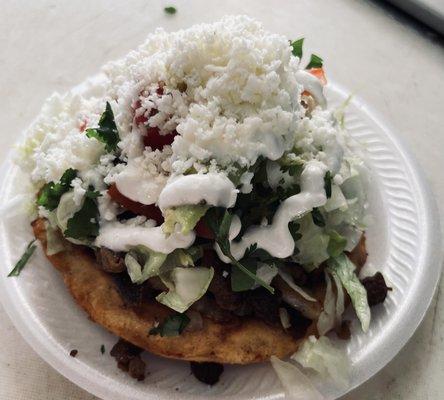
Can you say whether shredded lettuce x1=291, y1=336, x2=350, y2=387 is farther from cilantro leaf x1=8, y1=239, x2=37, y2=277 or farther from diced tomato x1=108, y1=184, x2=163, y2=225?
cilantro leaf x1=8, y1=239, x2=37, y2=277

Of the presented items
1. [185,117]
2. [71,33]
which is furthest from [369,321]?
[71,33]

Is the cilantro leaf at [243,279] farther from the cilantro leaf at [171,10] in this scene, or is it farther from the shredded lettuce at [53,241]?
the cilantro leaf at [171,10]

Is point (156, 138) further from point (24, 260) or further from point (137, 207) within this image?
point (24, 260)

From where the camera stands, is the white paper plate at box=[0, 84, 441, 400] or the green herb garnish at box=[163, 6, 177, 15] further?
the green herb garnish at box=[163, 6, 177, 15]

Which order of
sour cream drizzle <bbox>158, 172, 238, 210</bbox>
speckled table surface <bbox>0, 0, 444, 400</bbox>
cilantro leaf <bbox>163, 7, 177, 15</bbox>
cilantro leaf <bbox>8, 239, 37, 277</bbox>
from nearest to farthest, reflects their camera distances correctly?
sour cream drizzle <bbox>158, 172, 238, 210</bbox> → cilantro leaf <bbox>8, 239, 37, 277</bbox> → speckled table surface <bbox>0, 0, 444, 400</bbox> → cilantro leaf <bbox>163, 7, 177, 15</bbox>

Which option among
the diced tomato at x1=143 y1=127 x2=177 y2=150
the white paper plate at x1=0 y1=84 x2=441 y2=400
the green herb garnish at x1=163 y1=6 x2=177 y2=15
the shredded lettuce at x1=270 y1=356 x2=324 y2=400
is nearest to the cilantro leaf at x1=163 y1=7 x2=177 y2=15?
the green herb garnish at x1=163 y1=6 x2=177 y2=15

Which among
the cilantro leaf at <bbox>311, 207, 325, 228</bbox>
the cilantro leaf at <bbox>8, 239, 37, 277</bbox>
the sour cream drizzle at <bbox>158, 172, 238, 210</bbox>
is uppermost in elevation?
the sour cream drizzle at <bbox>158, 172, 238, 210</bbox>

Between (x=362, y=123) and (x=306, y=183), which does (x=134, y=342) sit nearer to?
(x=306, y=183)
